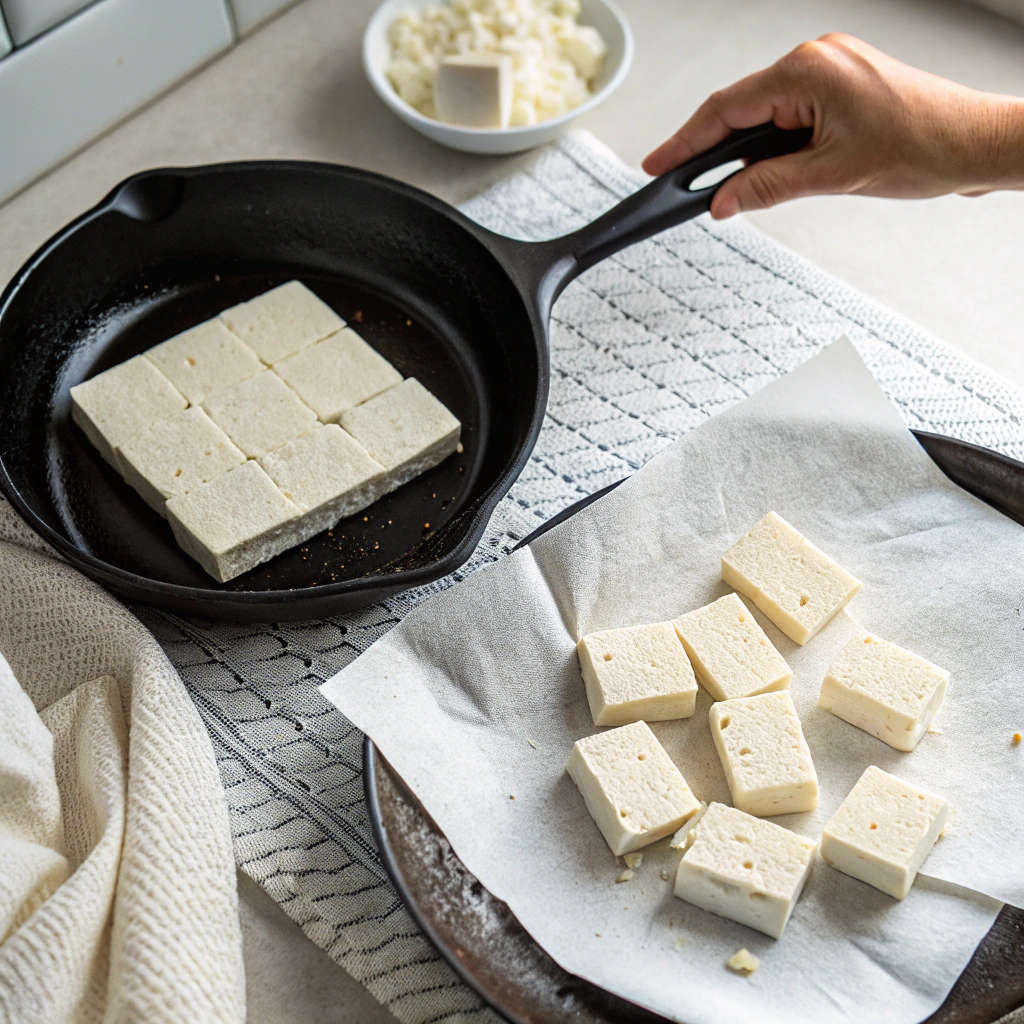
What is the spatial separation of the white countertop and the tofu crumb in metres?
1.08

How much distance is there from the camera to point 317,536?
1397 mm

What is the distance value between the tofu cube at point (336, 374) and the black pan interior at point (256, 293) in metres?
0.09

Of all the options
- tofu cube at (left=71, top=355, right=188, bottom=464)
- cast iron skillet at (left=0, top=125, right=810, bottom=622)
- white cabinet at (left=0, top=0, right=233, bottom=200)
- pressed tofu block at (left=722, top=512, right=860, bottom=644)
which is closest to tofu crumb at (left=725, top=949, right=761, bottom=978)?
pressed tofu block at (left=722, top=512, right=860, bottom=644)

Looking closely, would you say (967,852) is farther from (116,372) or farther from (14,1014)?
(116,372)

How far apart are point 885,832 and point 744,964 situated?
197 mm

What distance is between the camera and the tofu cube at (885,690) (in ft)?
3.76

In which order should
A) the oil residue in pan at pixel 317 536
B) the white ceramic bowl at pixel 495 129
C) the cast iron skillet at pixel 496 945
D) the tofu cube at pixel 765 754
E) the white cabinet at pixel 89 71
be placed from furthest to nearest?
the white ceramic bowl at pixel 495 129 → the white cabinet at pixel 89 71 → the oil residue in pan at pixel 317 536 → the tofu cube at pixel 765 754 → the cast iron skillet at pixel 496 945

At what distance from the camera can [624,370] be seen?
1621 millimetres

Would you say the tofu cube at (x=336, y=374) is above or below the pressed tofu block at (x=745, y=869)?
above

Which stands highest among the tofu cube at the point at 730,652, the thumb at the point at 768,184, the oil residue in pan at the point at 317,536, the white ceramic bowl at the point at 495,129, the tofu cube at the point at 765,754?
the white ceramic bowl at the point at 495,129

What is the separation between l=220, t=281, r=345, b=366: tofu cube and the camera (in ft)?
5.04

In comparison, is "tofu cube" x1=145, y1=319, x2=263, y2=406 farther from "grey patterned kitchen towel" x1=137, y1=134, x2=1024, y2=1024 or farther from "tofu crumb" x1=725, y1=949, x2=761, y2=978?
"tofu crumb" x1=725, y1=949, x2=761, y2=978

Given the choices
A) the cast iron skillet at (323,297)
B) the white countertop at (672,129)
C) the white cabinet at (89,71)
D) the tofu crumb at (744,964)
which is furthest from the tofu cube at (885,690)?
the white cabinet at (89,71)

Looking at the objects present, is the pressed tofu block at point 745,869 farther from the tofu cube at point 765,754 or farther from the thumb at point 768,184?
the thumb at point 768,184
